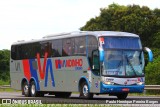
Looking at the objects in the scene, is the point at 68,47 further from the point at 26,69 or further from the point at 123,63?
the point at 26,69

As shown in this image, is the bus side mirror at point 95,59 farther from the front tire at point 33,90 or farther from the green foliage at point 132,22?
the green foliage at point 132,22

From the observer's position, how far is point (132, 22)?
64500 mm

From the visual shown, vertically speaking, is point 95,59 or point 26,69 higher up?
point 95,59

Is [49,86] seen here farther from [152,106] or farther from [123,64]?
[152,106]

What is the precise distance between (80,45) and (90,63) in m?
1.44

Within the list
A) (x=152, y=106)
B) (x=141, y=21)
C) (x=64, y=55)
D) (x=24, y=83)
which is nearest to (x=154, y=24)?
(x=141, y=21)

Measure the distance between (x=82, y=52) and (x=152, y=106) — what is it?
8823 mm

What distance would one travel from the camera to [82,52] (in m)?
28.2

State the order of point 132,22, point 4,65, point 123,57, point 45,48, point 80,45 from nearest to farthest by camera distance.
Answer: point 123,57, point 80,45, point 45,48, point 132,22, point 4,65

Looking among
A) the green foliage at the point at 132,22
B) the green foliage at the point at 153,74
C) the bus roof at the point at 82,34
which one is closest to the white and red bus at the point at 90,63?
the bus roof at the point at 82,34

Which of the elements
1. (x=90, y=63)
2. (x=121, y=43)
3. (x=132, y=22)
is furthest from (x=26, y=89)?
(x=132, y=22)

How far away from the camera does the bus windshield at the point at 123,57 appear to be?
2678cm

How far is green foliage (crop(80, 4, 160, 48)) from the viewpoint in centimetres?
6419

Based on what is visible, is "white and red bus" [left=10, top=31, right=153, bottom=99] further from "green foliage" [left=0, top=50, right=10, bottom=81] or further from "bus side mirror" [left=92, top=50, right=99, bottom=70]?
"green foliage" [left=0, top=50, right=10, bottom=81]
